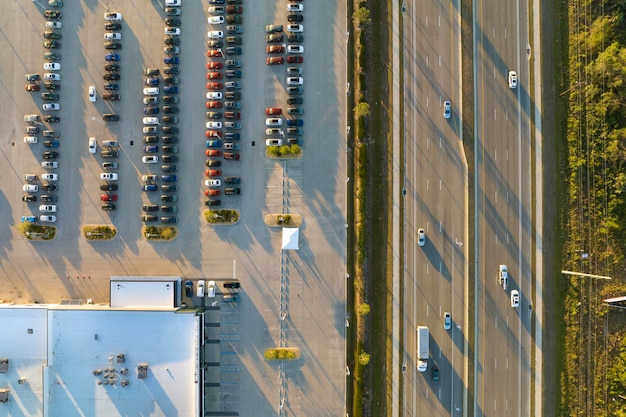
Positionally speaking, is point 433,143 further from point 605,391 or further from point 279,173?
point 605,391

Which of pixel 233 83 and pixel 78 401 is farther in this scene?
pixel 233 83

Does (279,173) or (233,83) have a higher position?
(233,83)

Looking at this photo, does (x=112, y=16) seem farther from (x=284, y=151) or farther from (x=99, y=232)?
(x=284, y=151)

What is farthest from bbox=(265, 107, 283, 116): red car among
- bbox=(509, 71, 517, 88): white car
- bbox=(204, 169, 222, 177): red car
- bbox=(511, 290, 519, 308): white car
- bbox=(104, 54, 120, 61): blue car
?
bbox=(511, 290, 519, 308): white car

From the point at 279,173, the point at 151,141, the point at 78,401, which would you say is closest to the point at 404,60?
the point at 279,173

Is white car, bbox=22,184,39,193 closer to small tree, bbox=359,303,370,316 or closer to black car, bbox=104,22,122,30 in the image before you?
black car, bbox=104,22,122,30

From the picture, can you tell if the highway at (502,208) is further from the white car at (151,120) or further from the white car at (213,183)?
the white car at (151,120)

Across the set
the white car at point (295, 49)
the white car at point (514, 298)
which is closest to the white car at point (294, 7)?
the white car at point (295, 49)

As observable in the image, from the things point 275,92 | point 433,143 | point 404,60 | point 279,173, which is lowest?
point 279,173
